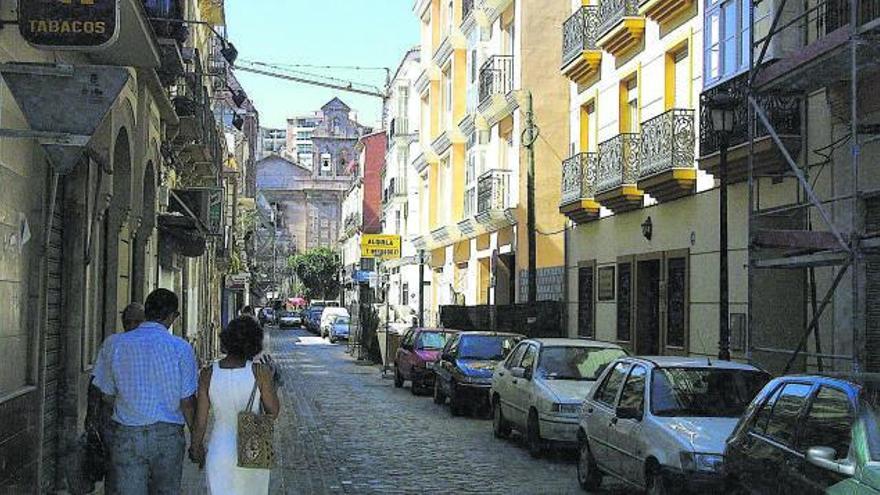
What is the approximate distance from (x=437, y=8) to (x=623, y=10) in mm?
25715

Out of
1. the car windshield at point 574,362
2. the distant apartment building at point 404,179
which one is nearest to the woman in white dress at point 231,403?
the car windshield at point 574,362

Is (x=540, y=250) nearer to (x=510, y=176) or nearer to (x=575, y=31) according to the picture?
(x=510, y=176)

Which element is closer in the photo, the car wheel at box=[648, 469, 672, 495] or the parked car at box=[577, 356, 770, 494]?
the parked car at box=[577, 356, 770, 494]

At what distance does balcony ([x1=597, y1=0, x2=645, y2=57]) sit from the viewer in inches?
872

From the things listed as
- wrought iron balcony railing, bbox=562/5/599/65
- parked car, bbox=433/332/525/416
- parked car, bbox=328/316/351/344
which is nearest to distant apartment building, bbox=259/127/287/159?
parked car, bbox=328/316/351/344

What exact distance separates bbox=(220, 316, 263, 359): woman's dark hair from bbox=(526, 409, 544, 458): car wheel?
8.01 m

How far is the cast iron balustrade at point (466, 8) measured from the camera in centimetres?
3788

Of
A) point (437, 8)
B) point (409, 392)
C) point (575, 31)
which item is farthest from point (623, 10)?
point (437, 8)

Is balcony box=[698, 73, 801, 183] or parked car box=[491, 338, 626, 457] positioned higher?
balcony box=[698, 73, 801, 183]

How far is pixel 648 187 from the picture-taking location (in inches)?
806

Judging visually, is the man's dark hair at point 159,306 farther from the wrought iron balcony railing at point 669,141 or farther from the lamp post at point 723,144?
the wrought iron balcony railing at point 669,141

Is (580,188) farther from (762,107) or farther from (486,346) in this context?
(762,107)

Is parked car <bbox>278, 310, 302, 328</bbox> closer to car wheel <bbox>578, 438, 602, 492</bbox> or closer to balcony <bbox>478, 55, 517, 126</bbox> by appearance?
balcony <bbox>478, 55, 517, 126</bbox>

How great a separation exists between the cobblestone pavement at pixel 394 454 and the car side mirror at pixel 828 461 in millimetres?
5581
